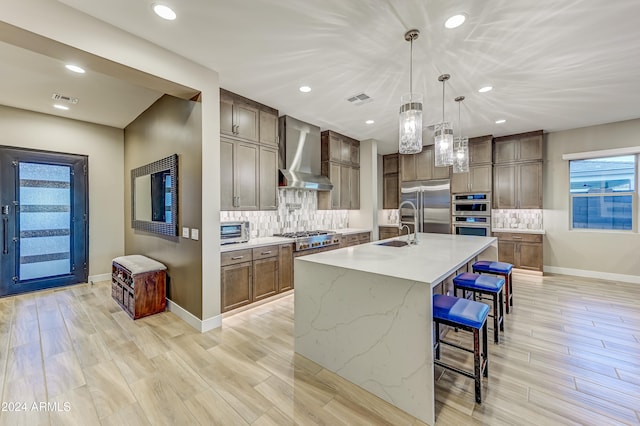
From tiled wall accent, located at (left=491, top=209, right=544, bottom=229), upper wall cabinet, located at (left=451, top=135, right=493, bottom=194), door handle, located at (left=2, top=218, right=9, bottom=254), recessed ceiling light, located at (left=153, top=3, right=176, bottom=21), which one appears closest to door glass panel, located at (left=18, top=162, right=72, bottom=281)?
door handle, located at (left=2, top=218, right=9, bottom=254)

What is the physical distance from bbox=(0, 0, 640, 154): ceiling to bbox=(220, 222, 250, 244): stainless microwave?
70.1 inches

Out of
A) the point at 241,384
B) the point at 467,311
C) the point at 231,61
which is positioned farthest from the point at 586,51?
the point at 241,384

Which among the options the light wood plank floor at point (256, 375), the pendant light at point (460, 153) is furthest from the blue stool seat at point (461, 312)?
the pendant light at point (460, 153)

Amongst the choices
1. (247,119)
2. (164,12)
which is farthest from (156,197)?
(164,12)

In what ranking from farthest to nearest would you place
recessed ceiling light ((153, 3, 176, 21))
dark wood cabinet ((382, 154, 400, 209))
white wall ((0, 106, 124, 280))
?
dark wood cabinet ((382, 154, 400, 209))
white wall ((0, 106, 124, 280))
recessed ceiling light ((153, 3, 176, 21))

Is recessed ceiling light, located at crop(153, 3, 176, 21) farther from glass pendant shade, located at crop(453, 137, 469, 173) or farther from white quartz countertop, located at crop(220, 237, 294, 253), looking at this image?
glass pendant shade, located at crop(453, 137, 469, 173)

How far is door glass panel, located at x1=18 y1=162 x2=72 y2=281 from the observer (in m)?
4.23

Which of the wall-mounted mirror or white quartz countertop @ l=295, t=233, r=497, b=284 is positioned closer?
white quartz countertop @ l=295, t=233, r=497, b=284

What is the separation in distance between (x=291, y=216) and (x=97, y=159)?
3.71m

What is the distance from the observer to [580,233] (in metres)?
5.21

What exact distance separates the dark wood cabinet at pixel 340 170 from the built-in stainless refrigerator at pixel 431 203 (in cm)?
143

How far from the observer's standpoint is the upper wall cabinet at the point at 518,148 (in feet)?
17.6

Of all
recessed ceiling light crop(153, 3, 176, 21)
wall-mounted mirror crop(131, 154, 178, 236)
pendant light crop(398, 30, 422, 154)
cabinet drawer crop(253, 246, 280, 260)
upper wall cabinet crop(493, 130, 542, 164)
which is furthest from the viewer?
upper wall cabinet crop(493, 130, 542, 164)

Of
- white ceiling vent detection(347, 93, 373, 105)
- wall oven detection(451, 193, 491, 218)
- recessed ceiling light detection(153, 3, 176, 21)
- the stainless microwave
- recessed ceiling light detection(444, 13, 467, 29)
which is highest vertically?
white ceiling vent detection(347, 93, 373, 105)
